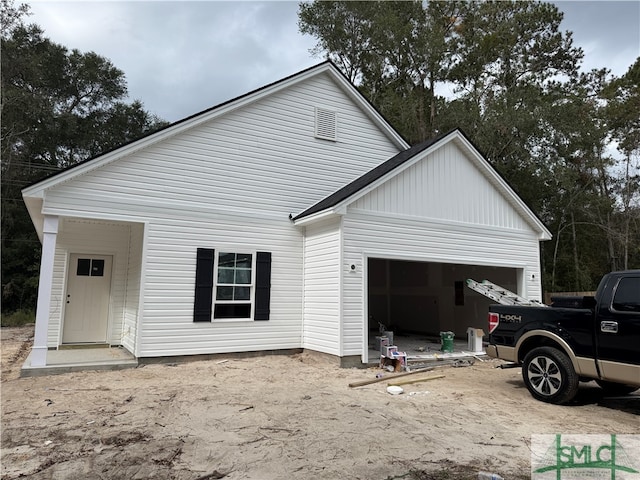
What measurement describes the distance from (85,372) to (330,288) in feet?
16.6

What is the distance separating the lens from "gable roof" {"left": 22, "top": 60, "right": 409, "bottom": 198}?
8.26m

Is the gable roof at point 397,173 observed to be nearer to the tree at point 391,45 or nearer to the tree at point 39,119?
the tree at point 391,45

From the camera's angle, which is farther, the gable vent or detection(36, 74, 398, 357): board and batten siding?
the gable vent

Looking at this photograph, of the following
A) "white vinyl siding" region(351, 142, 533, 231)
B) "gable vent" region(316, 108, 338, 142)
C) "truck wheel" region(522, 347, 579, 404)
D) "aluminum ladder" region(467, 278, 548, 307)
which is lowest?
"truck wheel" region(522, 347, 579, 404)

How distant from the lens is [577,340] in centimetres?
614

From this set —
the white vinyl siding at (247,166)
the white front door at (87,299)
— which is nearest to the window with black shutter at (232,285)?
the white vinyl siding at (247,166)

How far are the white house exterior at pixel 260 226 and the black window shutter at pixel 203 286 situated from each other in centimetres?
3

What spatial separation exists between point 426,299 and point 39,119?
80.5 ft

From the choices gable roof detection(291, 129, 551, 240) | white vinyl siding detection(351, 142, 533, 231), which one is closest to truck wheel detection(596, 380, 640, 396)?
white vinyl siding detection(351, 142, 533, 231)

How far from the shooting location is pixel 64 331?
10.7 metres

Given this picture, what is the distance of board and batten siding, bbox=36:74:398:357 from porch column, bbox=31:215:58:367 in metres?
0.42

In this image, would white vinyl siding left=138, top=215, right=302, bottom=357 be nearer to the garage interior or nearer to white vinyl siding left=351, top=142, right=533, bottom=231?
white vinyl siding left=351, top=142, right=533, bottom=231

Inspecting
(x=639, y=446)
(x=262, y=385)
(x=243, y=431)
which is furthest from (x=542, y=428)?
(x=262, y=385)

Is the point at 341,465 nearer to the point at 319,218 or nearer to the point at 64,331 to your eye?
the point at 319,218
